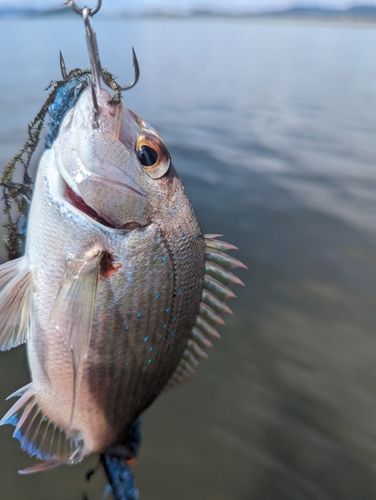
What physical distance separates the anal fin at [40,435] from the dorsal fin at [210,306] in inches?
15.4

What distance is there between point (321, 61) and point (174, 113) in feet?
43.7

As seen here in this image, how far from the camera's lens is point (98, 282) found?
1418mm

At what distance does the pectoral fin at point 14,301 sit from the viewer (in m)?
1.49

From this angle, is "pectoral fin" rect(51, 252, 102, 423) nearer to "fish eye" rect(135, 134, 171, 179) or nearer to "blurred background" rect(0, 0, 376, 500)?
"fish eye" rect(135, 134, 171, 179)

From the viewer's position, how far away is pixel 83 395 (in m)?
1.56

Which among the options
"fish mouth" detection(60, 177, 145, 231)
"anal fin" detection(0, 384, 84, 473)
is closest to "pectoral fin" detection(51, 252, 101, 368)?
"fish mouth" detection(60, 177, 145, 231)

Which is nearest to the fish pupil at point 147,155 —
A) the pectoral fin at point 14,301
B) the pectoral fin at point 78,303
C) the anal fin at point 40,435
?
the pectoral fin at point 78,303

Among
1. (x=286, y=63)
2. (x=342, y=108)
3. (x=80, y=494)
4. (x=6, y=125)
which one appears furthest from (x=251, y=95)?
(x=80, y=494)

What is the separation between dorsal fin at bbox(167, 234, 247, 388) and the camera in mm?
1737

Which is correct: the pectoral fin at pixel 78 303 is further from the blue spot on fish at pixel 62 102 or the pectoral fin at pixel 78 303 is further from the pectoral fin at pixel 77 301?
the blue spot on fish at pixel 62 102

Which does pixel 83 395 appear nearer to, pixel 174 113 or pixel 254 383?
pixel 254 383

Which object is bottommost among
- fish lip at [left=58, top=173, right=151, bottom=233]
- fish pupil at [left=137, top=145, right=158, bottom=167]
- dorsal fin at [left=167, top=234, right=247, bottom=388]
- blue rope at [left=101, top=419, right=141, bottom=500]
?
blue rope at [left=101, top=419, right=141, bottom=500]

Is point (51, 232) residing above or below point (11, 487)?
above

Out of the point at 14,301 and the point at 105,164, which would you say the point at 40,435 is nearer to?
the point at 14,301
